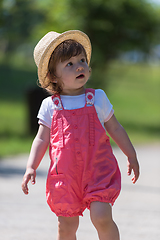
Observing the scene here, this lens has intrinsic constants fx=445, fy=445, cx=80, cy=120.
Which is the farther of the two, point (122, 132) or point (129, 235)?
point (129, 235)

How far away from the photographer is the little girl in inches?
116

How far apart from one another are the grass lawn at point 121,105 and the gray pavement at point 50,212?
2714 millimetres

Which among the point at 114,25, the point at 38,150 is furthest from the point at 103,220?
the point at 114,25

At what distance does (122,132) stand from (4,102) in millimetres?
18841

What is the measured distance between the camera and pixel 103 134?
3.09 meters

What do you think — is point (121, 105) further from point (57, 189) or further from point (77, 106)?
point (57, 189)

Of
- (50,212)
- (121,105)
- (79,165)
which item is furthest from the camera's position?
(121,105)

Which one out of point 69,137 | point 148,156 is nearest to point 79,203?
point 69,137

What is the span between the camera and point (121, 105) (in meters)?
23.2

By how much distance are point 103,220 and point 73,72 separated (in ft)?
3.37

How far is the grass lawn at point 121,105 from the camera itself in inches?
451

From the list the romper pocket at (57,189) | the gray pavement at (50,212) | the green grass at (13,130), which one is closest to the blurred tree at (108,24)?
the green grass at (13,130)

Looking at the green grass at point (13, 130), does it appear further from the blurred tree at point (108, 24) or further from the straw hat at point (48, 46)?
the straw hat at point (48, 46)

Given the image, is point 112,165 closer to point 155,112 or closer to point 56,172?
point 56,172
